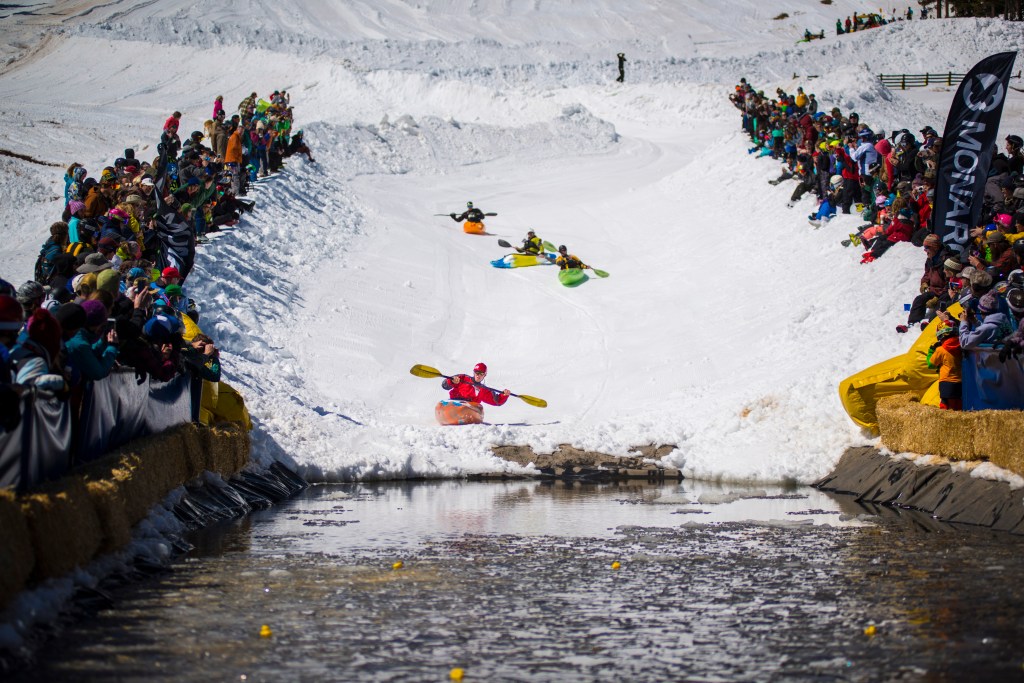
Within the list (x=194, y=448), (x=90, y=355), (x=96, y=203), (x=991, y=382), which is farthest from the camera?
(x=96, y=203)

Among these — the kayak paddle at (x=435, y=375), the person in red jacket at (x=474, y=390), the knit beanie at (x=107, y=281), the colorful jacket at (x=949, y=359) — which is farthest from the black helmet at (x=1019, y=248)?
the knit beanie at (x=107, y=281)

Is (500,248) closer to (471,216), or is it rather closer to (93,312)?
(471,216)

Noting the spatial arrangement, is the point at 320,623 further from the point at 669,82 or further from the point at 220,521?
the point at 669,82

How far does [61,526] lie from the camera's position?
746 cm

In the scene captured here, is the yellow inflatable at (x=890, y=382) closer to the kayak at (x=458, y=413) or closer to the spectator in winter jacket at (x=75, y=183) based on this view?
the kayak at (x=458, y=413)

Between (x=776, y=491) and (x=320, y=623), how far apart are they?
29.6 feet

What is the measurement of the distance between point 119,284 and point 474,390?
9.38m

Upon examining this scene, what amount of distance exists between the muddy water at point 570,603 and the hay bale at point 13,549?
17.4 inches

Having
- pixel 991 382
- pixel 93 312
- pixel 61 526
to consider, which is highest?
pixel 93 312

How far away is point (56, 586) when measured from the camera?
24.4 ft

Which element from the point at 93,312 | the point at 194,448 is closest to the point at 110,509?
the point at 93,312

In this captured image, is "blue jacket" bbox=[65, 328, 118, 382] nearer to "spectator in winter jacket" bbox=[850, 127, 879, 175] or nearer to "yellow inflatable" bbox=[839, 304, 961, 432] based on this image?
"yellow inflatable" bbox=[839, 304, 961, 432]

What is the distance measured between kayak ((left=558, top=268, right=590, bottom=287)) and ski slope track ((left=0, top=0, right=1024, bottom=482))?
1.02ft

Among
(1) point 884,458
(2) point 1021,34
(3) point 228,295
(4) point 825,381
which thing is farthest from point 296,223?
(2) point 1021,34
